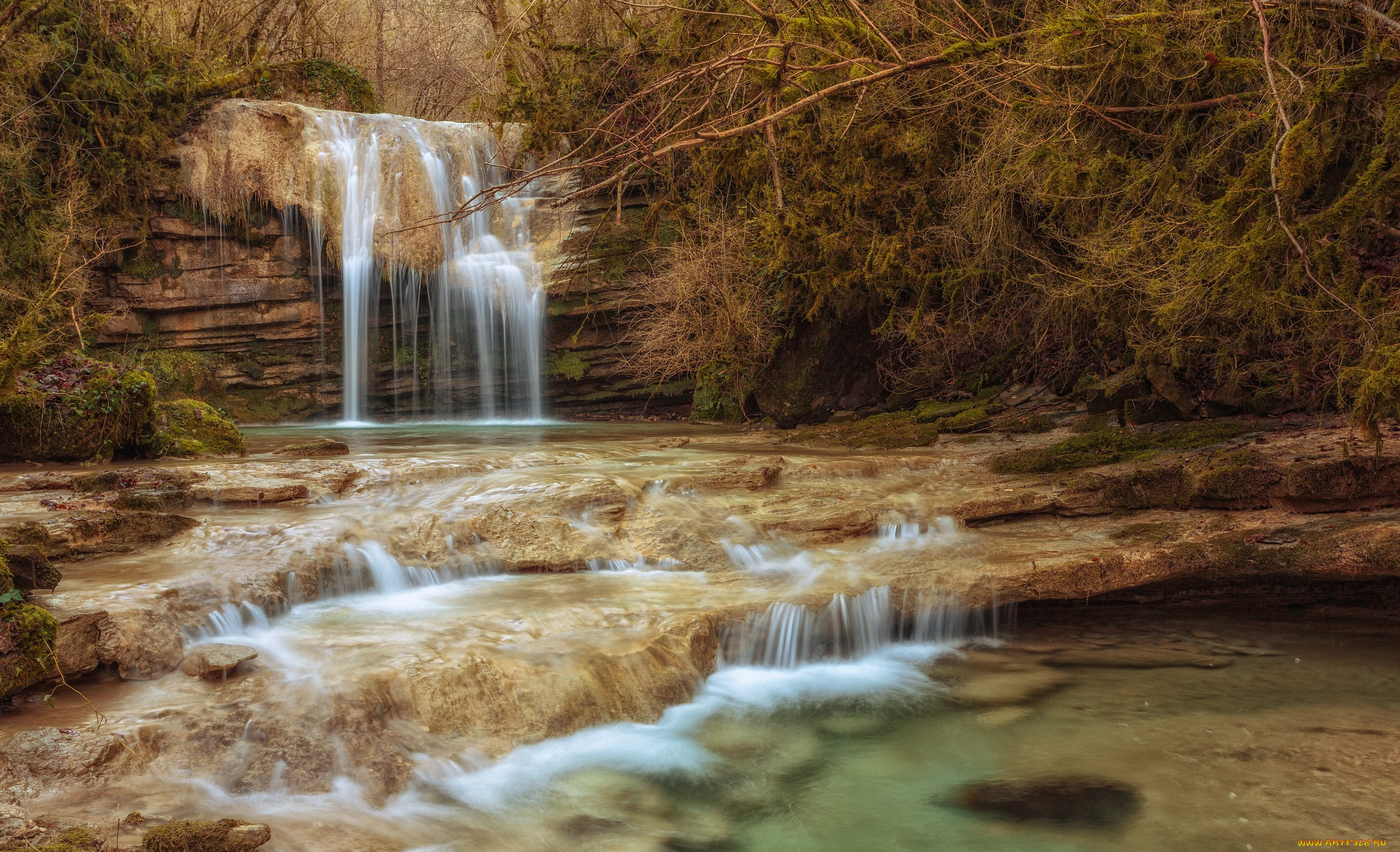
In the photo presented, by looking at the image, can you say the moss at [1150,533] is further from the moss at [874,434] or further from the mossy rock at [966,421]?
the mossy rock at [966,421]

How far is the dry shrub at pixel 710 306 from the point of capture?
11758mm

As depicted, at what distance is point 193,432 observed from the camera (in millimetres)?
9758

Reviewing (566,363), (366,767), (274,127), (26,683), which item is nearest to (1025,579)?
(366,767)

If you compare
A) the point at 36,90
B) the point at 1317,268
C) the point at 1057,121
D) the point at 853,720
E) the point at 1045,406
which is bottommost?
the point at 853,720

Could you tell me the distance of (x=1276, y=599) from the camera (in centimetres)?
654

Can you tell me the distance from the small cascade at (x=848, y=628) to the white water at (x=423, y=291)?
456 inches

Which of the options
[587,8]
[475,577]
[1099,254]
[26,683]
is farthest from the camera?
[587,8]

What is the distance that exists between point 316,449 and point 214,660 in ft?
17.7

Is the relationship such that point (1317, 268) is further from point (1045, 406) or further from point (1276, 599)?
point (1045, 406)

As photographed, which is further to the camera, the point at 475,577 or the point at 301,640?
the point at 475,577

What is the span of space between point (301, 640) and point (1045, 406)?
27.5 feet

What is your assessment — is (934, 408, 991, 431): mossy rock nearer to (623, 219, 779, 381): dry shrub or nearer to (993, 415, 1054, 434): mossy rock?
(993, 415, 1054, 434): mossy rock

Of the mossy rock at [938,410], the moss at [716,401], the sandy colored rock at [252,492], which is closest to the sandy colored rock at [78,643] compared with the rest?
the sandy colored rock at [252,492]

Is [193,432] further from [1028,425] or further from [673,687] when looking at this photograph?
[1028,425]
